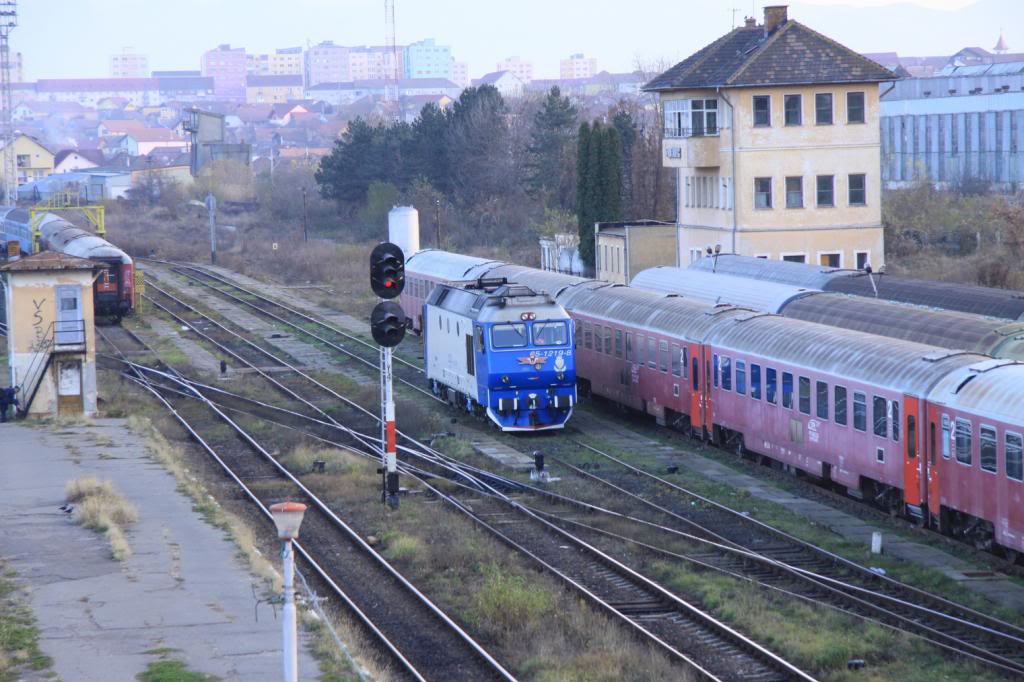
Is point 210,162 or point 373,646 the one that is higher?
point 210,162

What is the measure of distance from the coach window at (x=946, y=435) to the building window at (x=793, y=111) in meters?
29.3

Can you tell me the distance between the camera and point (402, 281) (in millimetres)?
23062

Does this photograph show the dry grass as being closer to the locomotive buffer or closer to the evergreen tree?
the locomotive buffer

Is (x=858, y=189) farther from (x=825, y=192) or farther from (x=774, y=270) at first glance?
(x=774, y=270)

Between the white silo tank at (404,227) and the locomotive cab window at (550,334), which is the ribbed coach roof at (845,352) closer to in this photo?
the locomotive cab window at (550,334)

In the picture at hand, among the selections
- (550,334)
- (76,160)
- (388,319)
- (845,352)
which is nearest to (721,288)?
(550,334)

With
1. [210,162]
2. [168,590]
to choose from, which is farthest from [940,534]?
[210,162]

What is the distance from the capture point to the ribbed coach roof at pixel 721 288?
1251 inches

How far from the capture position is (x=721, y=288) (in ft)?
116

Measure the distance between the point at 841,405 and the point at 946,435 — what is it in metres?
3.29

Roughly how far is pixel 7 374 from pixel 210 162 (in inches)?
3715

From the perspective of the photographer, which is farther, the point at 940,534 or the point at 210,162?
the point at 210,162

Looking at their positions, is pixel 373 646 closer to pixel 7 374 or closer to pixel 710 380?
pixel 710 380

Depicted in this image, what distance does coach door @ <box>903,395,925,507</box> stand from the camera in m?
20.5
